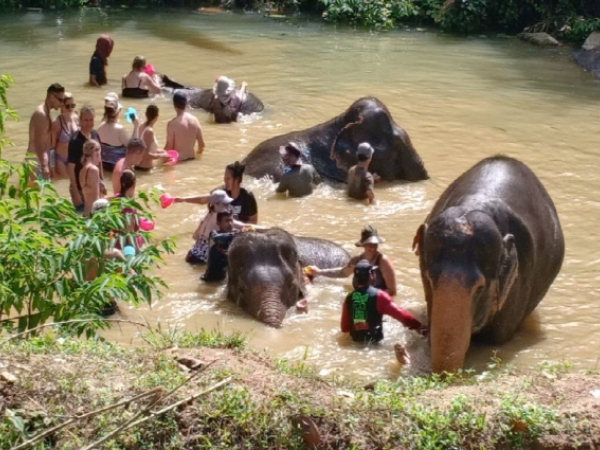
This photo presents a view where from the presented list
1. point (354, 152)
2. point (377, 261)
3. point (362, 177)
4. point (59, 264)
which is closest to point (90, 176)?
point (377, 261)

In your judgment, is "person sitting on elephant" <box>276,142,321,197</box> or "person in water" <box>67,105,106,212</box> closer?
"person in water" <box>67,105,106,212</box>

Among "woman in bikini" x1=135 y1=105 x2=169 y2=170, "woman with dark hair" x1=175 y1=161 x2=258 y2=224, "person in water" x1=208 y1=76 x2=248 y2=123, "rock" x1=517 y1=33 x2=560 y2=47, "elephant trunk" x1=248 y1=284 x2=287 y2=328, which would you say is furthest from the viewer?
"rock" x1=517 y1=33 x2=560 y2=47

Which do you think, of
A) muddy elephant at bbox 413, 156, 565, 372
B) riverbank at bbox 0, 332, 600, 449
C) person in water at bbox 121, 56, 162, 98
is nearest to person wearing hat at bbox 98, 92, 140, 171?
person in water at bbox 121, 56, 162, 98

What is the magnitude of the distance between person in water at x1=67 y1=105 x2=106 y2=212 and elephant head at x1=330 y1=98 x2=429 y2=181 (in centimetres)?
309

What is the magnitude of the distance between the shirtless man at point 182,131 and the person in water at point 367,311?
210 inches

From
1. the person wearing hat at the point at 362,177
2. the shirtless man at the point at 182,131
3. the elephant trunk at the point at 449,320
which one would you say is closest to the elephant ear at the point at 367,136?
the person wearing hat at the point at 362,177

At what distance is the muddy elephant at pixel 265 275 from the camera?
8.13 metres

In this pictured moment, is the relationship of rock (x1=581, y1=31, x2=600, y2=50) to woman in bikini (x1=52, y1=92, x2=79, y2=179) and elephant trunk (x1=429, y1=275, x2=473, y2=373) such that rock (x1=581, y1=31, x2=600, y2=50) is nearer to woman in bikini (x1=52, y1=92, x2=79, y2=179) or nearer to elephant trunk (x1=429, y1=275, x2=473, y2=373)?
woman in bikini (x1=52, y1=92, x2=79, y2=179)

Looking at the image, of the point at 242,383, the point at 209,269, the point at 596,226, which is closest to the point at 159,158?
the point at 209,269

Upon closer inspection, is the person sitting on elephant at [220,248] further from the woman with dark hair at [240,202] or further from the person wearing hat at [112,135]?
the person wearing hat at [112,135]

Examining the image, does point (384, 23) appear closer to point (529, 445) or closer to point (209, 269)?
point (209, 269)

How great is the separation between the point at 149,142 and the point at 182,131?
552mm

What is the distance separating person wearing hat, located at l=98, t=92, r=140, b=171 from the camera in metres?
11.6

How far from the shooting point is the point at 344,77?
18.4 metres
